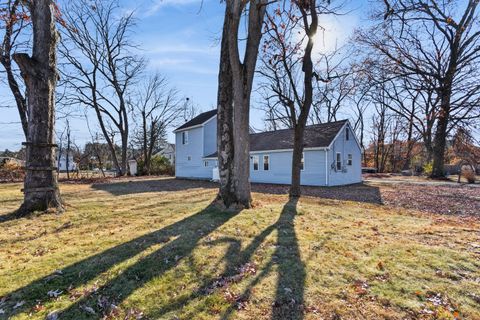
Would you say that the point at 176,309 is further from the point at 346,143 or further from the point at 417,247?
the point at 346,143

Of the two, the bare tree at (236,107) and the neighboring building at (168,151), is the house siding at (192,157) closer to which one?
the bare tree at (236,107)

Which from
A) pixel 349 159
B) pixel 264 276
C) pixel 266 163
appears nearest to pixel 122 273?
pixel 264 276

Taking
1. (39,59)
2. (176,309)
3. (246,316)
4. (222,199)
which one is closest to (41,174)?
(39,59)

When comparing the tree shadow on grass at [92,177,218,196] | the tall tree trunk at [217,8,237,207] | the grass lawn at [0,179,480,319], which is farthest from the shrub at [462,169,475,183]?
the tall tree trunk at [217,8,237,207]

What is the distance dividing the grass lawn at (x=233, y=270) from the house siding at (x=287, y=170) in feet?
36.8

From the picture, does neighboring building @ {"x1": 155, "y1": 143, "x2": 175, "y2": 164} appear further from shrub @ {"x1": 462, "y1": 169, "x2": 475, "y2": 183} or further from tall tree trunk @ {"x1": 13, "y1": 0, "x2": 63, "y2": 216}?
tall tree trunk @ {"x1": 13, "y1": 0, "x2": 63, "y2": 216}

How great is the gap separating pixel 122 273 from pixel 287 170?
52.1 feet

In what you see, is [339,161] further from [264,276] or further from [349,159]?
[264,276]

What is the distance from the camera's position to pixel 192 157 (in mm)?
24328

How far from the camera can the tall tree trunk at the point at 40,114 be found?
6172 mm

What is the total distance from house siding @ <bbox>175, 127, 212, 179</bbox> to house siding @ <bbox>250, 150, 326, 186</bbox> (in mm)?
4723

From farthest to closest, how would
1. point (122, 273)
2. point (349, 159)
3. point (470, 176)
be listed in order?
point (349, 159) < point (470, 176) < point (122, 273)

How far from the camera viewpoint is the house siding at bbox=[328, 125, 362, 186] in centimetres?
1712

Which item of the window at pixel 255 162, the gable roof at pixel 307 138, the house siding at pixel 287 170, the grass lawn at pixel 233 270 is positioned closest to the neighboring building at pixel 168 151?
the gable roof at pixel 307 138
